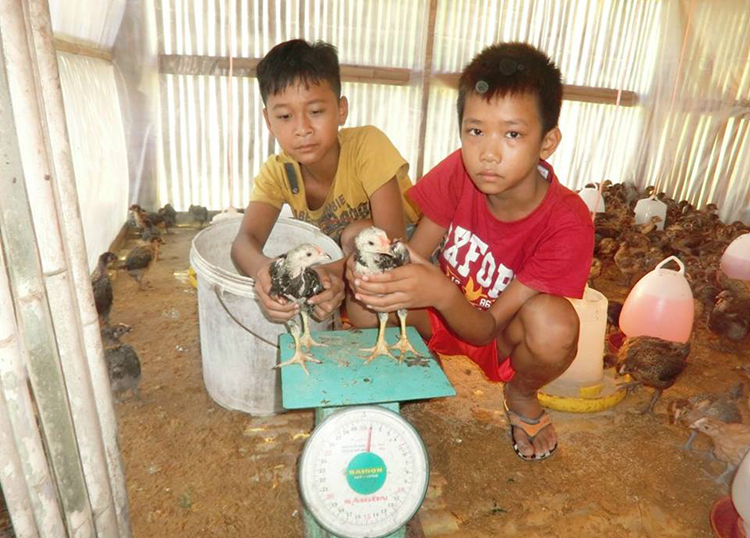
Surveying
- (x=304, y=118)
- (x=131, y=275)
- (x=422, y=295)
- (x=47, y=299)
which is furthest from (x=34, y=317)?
(x=131, y=275)

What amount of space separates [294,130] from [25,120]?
1.26 meters

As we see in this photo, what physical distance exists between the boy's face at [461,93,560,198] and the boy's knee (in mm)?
503

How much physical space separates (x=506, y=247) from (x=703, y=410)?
4.77 ft

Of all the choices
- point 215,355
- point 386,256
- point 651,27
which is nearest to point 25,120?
point 386,256

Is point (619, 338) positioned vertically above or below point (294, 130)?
below

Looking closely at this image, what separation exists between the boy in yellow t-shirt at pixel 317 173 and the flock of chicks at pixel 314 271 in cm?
6

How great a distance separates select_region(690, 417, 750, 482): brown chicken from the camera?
2.24 metres

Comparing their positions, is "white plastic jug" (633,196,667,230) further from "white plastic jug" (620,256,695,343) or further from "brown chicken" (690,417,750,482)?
"brown chicken" (690,417,750,482)

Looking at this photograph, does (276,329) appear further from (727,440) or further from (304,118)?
(727,440)

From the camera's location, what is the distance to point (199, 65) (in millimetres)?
5723

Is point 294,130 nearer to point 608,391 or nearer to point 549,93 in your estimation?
point 549,93

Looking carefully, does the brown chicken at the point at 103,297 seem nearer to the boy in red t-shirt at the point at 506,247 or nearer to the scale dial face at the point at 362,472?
the boy in red t-shirt at the point at 506,247

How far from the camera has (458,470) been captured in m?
2.27

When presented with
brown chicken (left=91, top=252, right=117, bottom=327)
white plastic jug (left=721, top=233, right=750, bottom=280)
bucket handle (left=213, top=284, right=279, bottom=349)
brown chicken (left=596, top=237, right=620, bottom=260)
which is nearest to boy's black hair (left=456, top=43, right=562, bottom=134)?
bucket handle (left=213, top=284, right=279, bottom=349)
